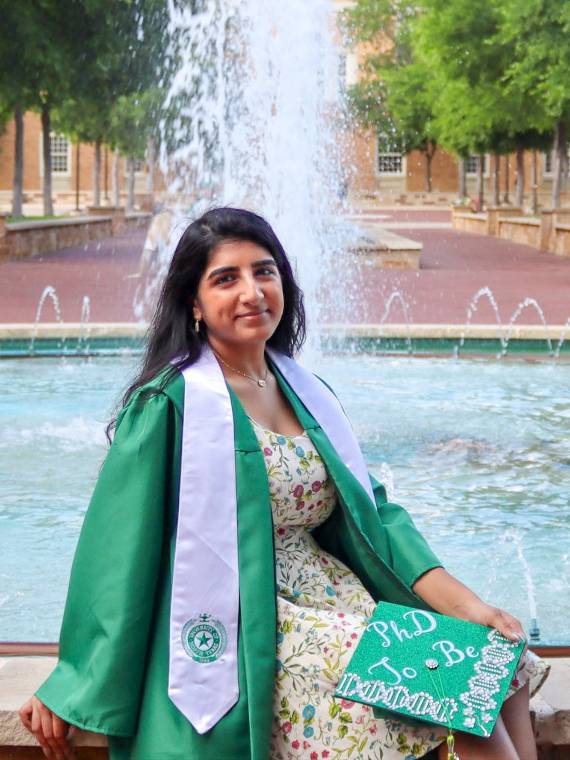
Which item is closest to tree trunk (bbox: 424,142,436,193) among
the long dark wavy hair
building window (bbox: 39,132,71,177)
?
building window (bbox: 39,132,71,177)

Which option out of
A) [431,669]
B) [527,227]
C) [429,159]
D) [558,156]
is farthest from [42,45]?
[429,159]

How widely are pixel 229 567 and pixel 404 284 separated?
15.3m

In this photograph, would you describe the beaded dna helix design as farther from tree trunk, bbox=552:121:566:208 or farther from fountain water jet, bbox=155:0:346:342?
tree trunk, bbox=552:121:566:208

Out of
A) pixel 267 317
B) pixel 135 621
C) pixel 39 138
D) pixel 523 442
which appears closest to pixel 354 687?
pixel 135 621

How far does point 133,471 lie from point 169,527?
0.13m

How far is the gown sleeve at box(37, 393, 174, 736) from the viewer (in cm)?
224

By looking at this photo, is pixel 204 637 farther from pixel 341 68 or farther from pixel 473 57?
pixel 473 57

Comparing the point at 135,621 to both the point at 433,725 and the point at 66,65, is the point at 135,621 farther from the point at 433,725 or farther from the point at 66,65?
the point at 66,65

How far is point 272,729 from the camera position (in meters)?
2.22

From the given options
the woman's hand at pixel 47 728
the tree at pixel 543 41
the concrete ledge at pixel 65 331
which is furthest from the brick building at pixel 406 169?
the woman's hand at pixel 47 728

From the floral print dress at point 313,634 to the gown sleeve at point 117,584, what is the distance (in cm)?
24

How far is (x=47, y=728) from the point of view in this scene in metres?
2.33

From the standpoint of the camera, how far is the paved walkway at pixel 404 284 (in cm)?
1358

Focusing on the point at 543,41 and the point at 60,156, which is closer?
the point at 543,41
